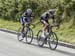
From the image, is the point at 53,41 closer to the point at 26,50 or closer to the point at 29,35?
the point at 26,50

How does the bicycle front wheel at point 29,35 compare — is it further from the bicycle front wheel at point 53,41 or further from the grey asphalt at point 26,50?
the bicycle front wheel at point 53,41

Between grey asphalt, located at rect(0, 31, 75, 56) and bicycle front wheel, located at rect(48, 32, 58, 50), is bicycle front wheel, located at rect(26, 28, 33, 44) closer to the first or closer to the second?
grey asphalt, located at rect(0, 31, 75, 56)

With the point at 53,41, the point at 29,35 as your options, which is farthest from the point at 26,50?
the point at 29,35

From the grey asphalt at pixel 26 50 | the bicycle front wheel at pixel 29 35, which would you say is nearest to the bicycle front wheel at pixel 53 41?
the grey asphalt at pixel 26 50

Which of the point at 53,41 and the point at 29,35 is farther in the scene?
the point at 29,35

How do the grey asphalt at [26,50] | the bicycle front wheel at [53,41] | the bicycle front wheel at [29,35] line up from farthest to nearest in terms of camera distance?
1. the bicycle front wheel at [29,35]
2. the bicycle front wheel at [53,41]
3. the grey asphalt at [26,50]

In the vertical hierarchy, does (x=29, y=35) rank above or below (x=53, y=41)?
below

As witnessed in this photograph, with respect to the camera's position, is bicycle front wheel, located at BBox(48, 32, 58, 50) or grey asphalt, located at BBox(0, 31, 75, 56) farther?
bicycle front wheel, located at BBox(48, 32, 58, 50)

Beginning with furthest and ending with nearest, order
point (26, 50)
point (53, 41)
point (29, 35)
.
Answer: point (29, 35) < point (53, 41) < point (26, 50)

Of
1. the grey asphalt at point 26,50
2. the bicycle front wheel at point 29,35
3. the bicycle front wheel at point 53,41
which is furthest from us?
the bicycle front wheel at point 29,35

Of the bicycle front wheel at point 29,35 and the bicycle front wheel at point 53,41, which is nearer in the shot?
the bicycle front wheel at point 53,41

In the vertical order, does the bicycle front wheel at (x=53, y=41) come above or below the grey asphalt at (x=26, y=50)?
above

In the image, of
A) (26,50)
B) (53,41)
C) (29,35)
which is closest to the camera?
(26,50)

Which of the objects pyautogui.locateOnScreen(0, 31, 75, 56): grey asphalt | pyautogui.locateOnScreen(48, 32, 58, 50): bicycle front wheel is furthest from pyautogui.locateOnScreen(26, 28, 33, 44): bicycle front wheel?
pyautogui.locateOnScreen(48, 32, 58, 50): bicycle front wheel
